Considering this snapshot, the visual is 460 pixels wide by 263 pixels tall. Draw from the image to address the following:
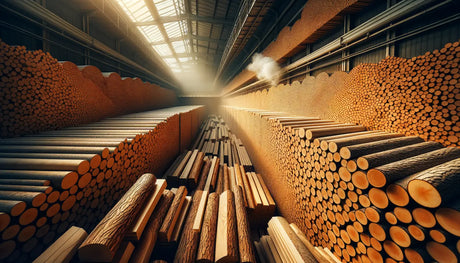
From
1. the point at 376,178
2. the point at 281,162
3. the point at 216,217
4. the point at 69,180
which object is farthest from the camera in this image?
the point at 281,162

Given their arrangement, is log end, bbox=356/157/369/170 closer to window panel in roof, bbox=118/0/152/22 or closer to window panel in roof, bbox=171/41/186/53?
window panel in roof, bbox=118/0/152/22

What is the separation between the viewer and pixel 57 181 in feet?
5.27

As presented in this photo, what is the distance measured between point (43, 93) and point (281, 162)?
4477 millimetres

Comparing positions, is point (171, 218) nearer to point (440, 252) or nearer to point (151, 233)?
point (151, 233)

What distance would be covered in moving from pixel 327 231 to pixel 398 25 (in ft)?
9.38

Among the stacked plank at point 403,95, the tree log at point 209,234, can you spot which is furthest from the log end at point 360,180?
the tree log at point 209,234

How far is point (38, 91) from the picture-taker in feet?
8.86

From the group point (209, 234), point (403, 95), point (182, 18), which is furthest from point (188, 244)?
point (182, 18)

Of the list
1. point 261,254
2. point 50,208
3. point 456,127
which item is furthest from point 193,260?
point 456,127

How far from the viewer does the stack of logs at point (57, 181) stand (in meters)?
1.34

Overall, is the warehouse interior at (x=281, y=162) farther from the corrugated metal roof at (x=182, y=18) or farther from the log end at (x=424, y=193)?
the corrugated metal roof at (x=182, y=18)

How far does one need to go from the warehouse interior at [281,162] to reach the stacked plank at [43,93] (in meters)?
0.02

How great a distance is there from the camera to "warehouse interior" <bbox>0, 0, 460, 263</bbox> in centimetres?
128

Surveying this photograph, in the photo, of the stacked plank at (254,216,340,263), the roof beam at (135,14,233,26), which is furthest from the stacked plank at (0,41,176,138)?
the roof beam at (135,14,233,26)
